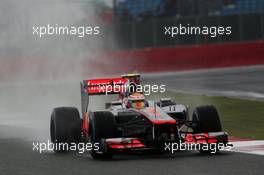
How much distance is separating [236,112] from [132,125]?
8.13 m

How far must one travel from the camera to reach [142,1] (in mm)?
42781

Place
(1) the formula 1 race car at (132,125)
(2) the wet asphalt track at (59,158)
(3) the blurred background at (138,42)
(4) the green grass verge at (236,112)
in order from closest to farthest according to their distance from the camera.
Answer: (2) the wet asphalt track at (59,158), (1) the formula 1 race car at (132,125), (4) the green grass verge at (236,112), (3) the blurred background at (138,42)

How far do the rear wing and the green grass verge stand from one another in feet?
8.21

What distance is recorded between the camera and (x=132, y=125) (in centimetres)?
1428

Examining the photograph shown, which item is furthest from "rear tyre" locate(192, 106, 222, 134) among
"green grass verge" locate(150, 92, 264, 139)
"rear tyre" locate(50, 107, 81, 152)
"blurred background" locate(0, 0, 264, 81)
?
"blurred background" locate(0, 0, 264, 81)

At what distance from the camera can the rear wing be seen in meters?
15.8

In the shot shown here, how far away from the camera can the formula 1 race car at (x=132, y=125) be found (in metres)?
13.9

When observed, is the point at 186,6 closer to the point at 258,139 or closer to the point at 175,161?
the point at 258,139

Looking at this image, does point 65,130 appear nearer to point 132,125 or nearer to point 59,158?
point 59,158

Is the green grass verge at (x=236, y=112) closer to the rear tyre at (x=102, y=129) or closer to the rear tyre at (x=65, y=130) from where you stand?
the rear tyre at (x=65, y=130)

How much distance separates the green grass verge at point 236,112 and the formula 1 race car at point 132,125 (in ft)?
8.14

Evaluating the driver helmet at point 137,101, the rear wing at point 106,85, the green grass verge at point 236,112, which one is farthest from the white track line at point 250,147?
the rear wing at point 106,85

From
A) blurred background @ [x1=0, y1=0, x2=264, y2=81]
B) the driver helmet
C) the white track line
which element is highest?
blurred background @ [x1=0, y1=0, x2=264, y2=81]

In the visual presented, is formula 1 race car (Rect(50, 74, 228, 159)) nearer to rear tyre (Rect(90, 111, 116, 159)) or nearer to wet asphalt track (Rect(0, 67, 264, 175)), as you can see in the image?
rear tyre (Rect(90, 111, 116, 159))
